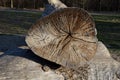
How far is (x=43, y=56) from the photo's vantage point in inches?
163

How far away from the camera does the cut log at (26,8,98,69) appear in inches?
163

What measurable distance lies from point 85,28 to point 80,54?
0.30 m

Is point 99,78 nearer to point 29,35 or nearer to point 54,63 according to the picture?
point 54,63

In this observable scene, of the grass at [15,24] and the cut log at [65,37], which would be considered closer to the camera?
the cut log at [65,37]

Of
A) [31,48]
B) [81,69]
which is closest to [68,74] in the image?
[81,69]

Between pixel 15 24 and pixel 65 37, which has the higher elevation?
pixel 65 37

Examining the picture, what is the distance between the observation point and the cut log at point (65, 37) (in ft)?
13.6

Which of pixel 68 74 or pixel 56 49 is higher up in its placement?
pixel 56 49

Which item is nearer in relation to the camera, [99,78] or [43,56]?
[43,56]

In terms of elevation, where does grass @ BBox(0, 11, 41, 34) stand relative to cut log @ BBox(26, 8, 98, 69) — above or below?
below

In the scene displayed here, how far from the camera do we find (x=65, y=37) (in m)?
4.30

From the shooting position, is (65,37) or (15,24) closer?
(65,37)

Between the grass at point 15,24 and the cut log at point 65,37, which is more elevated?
the cut log at point 65,37

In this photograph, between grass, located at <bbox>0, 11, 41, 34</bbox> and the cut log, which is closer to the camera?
the cut log
